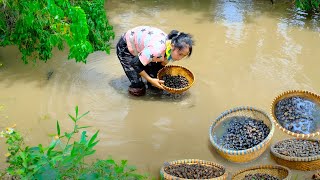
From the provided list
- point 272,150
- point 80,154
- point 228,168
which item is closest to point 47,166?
point 80,154

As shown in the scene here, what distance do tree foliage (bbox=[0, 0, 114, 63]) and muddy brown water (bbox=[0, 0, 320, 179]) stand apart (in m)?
0.48

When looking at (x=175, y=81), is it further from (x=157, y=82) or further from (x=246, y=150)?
(x=246, y=150)

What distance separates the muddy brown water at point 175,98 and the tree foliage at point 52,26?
48 cm

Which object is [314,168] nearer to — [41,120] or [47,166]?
[47,166]

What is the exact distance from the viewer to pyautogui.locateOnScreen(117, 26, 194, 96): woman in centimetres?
439

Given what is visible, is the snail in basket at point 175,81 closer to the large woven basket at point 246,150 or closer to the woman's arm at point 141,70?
the woman's arm at point 141,70

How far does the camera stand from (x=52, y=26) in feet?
13.5

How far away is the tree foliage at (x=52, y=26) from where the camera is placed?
3889 mm

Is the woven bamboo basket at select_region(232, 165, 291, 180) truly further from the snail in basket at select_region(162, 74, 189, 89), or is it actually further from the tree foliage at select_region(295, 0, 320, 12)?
the tree foliage at select_region(295, 0, 320, 12)

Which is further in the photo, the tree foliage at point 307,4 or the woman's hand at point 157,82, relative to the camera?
the tree foliage at point 307,4

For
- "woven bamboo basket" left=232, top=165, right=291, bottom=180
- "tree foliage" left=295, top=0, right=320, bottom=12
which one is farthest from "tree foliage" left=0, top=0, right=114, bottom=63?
"tree foliage" left=295, top=0, right=320, bottom=12

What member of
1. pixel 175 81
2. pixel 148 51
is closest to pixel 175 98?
pixel 175 81

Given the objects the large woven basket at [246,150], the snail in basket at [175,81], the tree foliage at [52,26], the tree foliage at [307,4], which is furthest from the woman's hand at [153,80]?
the tree foliage at [307,4]

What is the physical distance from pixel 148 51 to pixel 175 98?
82 centimetres
